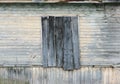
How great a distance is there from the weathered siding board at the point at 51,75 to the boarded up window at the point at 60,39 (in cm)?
36

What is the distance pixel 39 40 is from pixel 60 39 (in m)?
0.60

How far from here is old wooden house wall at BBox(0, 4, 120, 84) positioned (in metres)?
9.24

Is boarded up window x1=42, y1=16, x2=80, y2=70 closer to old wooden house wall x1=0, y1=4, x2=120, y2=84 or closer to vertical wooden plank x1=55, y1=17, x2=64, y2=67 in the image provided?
vertical wooden plank x1=55, y1=17, x2=64, y2=67

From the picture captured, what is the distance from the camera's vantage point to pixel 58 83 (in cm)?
935

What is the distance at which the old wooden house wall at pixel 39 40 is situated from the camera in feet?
30.3

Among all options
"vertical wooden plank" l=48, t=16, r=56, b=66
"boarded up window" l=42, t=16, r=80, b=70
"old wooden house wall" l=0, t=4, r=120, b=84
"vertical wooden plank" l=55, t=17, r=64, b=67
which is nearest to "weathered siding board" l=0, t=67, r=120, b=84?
"old wooden house wall" l=0, t=4, r=120, b=84

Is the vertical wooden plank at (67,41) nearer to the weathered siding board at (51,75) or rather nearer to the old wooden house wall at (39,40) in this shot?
the old wooden house wall at (39,40)

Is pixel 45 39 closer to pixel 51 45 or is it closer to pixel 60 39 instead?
pixel 51 45

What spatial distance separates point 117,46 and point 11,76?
10.4 feet

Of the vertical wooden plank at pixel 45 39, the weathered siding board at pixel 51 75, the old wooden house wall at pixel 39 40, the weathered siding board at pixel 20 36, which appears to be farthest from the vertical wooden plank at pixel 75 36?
the weathered siding board at pixel 20 36

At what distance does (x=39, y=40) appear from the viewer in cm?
925

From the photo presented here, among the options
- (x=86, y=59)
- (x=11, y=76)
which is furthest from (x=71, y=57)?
(x=11, y=76)

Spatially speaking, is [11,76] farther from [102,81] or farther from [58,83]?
[102,81]

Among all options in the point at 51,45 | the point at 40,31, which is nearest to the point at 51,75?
the point at 51,45
